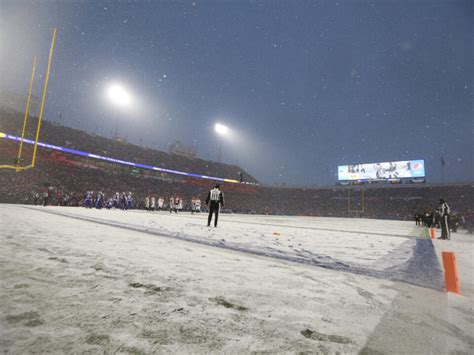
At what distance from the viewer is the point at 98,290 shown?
1991 millimetres

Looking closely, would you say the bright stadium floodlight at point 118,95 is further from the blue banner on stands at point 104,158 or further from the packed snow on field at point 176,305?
the packed snow on field at point 176,305

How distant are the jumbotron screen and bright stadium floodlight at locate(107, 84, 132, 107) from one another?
4263 centimetres

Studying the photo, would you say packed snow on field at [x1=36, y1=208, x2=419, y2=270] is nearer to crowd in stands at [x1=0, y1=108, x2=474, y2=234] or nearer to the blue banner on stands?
crowd in stands at [x1=0, y1=108, x2=474, y2=234]

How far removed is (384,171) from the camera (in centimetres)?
4469

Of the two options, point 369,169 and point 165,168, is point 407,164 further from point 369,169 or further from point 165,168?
point 165,168

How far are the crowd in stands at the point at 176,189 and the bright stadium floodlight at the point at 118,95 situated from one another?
8873 millimetres

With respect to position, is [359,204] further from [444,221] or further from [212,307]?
[212,307]

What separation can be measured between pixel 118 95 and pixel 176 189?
736 inches

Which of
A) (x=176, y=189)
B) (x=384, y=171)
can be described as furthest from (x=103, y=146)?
(x=384, y=171)

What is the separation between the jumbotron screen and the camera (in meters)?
42.2

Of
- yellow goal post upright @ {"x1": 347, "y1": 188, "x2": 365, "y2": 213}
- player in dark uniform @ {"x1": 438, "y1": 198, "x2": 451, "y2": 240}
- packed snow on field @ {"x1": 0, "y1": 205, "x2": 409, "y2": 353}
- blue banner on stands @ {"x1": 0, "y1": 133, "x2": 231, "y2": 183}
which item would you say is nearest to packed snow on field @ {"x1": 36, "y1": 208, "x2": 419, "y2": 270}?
player in dark uniform @ {"x1": 438, "y1": 198, "x2": 451, "y2": 240}

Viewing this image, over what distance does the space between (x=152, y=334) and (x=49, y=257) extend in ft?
8.02

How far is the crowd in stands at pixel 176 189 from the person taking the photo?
93.5ft

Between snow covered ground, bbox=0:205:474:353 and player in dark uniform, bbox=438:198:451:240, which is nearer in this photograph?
snow covered ground, bbox=0:205:474:353
